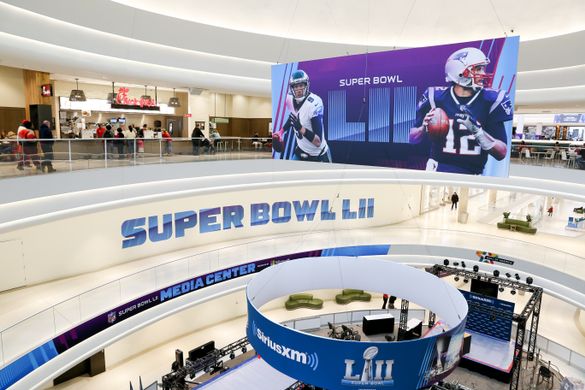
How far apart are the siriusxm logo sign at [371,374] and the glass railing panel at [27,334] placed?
7.16 m

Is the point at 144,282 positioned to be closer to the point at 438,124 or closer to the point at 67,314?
the point at 67,314

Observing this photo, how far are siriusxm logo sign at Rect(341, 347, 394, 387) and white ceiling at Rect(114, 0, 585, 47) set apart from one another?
10502 millimetres

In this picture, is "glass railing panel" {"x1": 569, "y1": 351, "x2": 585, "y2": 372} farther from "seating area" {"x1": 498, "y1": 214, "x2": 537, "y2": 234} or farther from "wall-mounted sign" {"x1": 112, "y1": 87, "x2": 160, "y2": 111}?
"wall-mounted sign" {"x1": 112, "y1": 87, "x2": 160, "y2": 111}

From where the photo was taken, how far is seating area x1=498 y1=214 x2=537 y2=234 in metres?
23.6

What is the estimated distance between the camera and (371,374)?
219 inches

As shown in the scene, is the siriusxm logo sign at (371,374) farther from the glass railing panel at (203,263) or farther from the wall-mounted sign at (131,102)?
the wall-mounted sign at (131,102)

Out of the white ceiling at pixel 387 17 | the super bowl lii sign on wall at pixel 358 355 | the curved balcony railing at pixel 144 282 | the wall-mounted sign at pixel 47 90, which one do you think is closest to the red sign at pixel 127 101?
the wall-mounted sign at pixel 47 90

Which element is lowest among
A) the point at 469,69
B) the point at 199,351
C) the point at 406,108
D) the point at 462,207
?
the point at 199,351

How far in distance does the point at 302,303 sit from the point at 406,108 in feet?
43.0

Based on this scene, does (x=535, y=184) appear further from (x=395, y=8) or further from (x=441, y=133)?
(x=441, y=133)

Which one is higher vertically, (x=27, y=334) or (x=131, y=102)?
(x=131, y=102)

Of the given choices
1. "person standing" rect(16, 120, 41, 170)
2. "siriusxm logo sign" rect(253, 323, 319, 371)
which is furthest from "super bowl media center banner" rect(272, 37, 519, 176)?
"person standing" rect(16, 120, 41, 170)

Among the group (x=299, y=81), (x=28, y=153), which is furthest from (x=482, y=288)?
(x=28, y=153)

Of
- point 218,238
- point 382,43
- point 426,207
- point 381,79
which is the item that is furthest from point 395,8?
point 426,207
